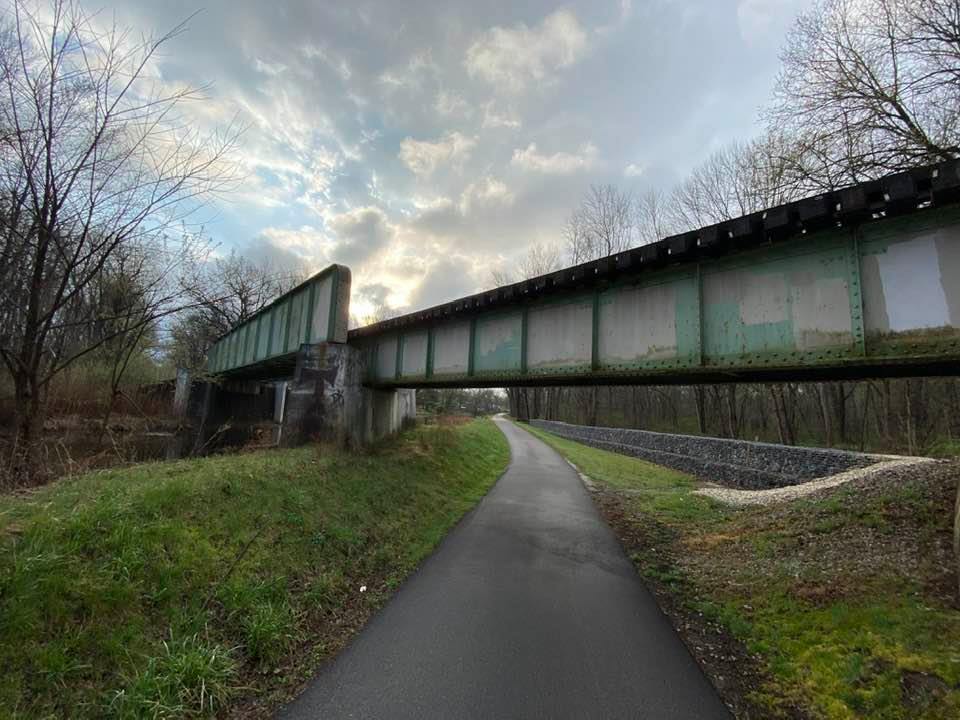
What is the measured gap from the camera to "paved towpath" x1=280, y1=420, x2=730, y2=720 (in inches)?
137

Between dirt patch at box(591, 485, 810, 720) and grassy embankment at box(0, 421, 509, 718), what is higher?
grassy embankment at box(0, 421, 509, 718)

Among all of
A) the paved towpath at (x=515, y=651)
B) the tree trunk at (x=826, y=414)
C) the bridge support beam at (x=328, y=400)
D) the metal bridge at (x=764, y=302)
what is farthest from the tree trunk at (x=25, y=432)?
the tree trunk at (x=826, y=414)

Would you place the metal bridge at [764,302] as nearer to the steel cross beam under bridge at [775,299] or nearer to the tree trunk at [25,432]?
the steel cross beam under bridge at [775,299]

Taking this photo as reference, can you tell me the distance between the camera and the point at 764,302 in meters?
6.29

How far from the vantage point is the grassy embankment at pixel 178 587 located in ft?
10.5

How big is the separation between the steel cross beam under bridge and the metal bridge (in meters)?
0.02

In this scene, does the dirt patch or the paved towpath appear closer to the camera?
the paved towpath

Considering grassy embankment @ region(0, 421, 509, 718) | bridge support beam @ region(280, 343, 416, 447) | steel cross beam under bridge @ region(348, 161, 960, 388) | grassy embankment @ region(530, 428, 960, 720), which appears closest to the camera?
grassy embankment @ region(0, 421, 509, 718)

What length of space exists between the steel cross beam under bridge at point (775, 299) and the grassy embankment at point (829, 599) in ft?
7.12

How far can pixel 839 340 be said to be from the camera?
550 centimetres

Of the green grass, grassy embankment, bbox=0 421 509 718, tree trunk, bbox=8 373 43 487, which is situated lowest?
the green grass

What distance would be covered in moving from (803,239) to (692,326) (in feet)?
5.94

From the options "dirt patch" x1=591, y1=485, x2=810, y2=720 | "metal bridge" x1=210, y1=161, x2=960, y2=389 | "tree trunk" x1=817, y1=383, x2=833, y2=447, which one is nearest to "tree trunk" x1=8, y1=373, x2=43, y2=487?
"metal bridge" x1=210, y1=161, x2=960, y2=389

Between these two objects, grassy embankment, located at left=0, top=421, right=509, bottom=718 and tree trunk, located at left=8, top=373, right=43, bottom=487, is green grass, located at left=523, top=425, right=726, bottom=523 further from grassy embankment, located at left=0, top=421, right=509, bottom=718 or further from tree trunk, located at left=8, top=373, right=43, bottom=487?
tree trunk, located at left=8, top=373, right=43, bottom=487
